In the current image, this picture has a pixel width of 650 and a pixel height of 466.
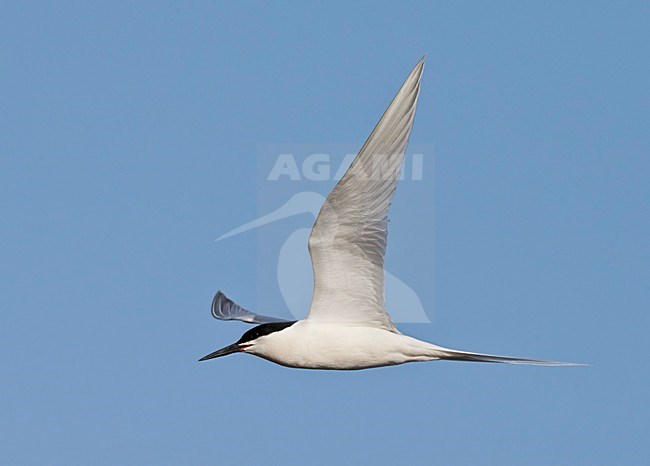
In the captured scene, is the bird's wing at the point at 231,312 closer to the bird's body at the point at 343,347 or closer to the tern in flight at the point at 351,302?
the tern in flight at the point at 351,302

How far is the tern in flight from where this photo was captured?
9.04 metres

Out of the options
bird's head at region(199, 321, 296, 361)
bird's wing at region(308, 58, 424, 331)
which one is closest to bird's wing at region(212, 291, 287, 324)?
bird's head at region(199, 321, 296, 361)

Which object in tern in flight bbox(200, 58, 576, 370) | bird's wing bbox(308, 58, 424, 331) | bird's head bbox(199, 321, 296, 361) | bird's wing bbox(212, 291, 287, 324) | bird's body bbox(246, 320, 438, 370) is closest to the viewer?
bird's wing bbox(308, 58, 424, 331)

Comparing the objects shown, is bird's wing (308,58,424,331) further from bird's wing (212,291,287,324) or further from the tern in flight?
bird's wing (212,291,287,324)

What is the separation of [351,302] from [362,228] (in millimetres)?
953

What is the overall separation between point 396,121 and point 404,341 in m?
2.35

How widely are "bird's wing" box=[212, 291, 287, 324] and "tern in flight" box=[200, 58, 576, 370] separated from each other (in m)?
1.35

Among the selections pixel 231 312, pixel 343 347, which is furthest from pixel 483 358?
pixel 231 312

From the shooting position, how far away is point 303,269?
13211mm

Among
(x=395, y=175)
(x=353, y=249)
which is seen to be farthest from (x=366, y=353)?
(x=395, y=175)

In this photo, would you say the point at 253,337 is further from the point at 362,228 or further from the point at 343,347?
the point at 362,228

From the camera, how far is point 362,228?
30.7ft

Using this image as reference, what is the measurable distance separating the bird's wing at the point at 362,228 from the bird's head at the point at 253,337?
374 millimetres

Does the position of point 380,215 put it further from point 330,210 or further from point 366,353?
point 366,353
